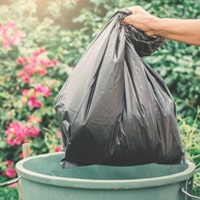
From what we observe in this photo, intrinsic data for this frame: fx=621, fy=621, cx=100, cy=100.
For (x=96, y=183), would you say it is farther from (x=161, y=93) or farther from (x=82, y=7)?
(x=82, y=7)

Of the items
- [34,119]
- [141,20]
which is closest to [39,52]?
[34,119]

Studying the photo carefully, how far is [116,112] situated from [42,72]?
228cm

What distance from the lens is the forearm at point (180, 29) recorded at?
240 cm

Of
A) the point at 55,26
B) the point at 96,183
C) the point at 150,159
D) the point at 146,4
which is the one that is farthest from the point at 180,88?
the point at 96,183

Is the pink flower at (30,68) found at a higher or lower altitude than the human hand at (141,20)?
lower

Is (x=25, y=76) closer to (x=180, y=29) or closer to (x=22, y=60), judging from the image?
(x=22, y=60)

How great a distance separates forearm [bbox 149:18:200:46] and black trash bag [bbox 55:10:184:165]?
120mm

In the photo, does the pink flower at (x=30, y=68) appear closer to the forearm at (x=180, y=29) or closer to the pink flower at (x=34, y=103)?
the pink flower at (x=34, y=103)

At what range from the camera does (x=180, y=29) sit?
2420 millimetres

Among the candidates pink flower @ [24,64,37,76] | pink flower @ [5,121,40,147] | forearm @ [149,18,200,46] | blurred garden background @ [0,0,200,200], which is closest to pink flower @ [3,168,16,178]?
blurred garden background @ [0,0,200,200]

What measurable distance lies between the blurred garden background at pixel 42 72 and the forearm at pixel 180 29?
176 cm

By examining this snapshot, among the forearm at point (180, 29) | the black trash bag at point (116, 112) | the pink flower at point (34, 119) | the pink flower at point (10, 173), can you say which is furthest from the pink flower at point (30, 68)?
the forearm at point (180, 29)

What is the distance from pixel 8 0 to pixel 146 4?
51.0 inches

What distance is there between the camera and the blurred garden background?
447 centimetres
